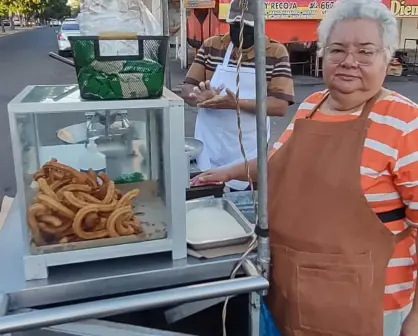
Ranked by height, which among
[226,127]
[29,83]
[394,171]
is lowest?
[29,83]

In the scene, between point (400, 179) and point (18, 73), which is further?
point (18, 73)

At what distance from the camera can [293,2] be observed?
938 cm

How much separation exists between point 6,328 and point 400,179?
0.88 meters

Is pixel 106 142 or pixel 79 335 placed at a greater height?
pixel 106 142

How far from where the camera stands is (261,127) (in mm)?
1076

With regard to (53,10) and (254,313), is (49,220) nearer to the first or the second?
(254,313)

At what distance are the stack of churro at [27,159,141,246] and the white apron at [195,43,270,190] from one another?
107cm

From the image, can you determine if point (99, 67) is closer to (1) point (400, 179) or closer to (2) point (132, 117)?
(2) point (132, 117)

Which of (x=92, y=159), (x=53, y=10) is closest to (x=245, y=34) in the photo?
(x=92, y=159)

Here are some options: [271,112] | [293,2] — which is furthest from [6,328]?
[293,2]

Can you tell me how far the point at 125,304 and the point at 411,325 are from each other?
2.19 ft

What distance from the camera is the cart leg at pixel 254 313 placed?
3.86ft

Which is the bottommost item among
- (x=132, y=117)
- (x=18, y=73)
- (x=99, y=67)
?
(x=18, y=73)

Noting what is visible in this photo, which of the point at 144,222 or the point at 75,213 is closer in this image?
the point at 75,213
